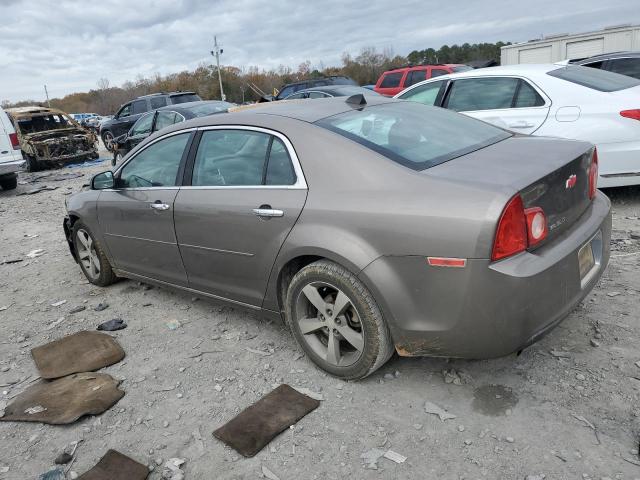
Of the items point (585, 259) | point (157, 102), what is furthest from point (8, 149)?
point (585, 259)

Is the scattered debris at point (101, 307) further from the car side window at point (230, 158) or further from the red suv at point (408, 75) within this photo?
the red suv at point (408, 75)

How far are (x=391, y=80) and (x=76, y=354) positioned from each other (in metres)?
15.0

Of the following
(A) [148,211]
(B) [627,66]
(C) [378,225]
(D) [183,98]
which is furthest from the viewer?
(D) [183,98]

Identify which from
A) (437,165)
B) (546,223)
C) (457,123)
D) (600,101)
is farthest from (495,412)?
(600,101)

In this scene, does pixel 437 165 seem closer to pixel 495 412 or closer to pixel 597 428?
pixel 495 412

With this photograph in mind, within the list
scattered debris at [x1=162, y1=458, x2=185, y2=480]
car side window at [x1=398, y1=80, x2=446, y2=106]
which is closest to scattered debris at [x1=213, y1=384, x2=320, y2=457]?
scattered debris at [x1=162, y1=458, x2=185, y2=480]

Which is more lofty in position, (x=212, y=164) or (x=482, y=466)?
(x=212, y=164)

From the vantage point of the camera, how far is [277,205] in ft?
10.2

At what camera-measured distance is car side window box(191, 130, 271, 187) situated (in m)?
3.35

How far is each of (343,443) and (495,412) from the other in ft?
2.66

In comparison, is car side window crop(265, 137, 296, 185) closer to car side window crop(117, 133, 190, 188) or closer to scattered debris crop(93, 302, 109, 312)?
car side window crop(117, 133, 190, 188)

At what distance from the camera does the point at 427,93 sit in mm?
6973

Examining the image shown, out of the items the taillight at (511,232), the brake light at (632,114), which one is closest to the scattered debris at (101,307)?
the taillight at (511,232)

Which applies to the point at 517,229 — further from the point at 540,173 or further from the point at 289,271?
the point at 289,271
